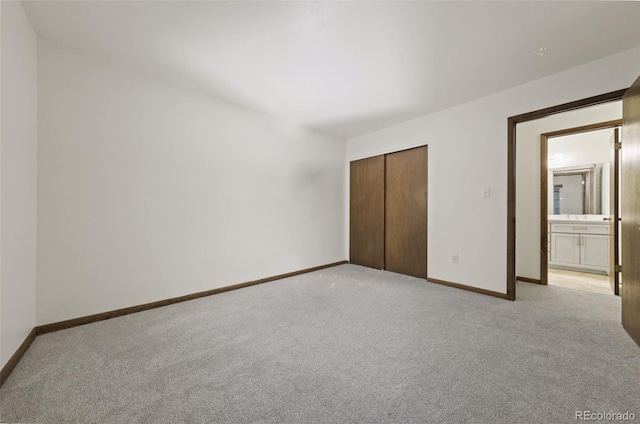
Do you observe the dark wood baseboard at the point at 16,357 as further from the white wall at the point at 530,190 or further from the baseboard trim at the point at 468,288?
the white wall at the point at 530,190

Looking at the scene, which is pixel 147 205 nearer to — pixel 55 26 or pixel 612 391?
pixel 55 26

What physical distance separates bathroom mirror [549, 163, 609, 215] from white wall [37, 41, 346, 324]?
5184mm

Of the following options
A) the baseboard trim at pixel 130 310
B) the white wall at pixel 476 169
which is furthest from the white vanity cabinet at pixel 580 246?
the baseboard trim at pixel 130 310

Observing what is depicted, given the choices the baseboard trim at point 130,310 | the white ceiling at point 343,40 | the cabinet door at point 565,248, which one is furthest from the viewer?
the cabinet door at point 565,248

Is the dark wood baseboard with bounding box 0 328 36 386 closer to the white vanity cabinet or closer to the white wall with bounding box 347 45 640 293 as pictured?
the white wall with bounding box 347 45 640 293

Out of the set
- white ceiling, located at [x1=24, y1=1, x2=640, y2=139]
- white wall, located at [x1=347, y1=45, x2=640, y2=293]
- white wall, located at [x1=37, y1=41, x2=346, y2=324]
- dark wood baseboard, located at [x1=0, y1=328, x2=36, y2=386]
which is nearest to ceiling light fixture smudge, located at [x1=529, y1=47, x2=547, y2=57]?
white ceiling, located at [x1=24, y1=1, x2=640, y2=139]

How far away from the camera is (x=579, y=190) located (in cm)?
479

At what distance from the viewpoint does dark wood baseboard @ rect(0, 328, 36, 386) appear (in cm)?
146

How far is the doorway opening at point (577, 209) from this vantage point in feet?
11.8

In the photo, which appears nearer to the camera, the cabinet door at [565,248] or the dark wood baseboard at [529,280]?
the dark wood baseboard at [529,280]

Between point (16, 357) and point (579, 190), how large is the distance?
25.1 ft

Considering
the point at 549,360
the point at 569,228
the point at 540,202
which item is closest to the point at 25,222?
the point at 549,360

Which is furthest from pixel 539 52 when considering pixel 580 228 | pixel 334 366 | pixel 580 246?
pixel 580 246

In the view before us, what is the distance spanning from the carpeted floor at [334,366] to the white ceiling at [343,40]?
7.78ft
